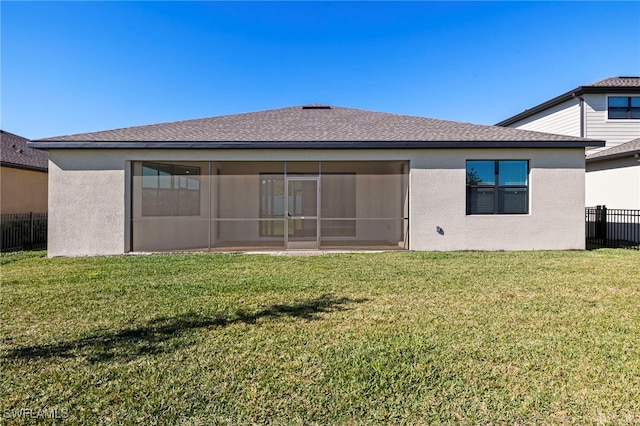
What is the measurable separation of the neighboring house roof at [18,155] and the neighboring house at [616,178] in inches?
849

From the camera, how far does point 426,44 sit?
15.4m

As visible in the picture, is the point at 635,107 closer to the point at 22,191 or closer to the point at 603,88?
the point at 603,88

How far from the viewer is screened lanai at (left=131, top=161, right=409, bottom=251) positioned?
392 inches

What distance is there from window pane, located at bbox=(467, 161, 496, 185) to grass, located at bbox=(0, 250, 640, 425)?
3783 mm

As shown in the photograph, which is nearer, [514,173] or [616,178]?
[514,173]

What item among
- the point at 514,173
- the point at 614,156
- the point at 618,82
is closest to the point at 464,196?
the point at 514,173

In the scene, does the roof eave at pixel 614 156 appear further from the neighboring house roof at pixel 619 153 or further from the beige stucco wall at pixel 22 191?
the beige stucco wall at pixel 22 191

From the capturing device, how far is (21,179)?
12.6 metres

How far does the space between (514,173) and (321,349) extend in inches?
344

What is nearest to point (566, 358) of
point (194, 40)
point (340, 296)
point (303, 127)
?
point (340, 296)

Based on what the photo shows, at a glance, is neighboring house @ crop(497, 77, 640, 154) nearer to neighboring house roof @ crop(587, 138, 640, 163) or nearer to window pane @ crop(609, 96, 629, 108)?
window pane @ crop(609, 96, 629, 108)

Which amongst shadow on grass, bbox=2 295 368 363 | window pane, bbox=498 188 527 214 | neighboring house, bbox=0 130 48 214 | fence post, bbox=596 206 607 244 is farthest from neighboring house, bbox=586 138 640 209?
neighboring house, bbox=0 130 48 214

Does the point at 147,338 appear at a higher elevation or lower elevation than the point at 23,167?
lower

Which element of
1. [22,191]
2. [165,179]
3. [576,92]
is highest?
[576,92]
